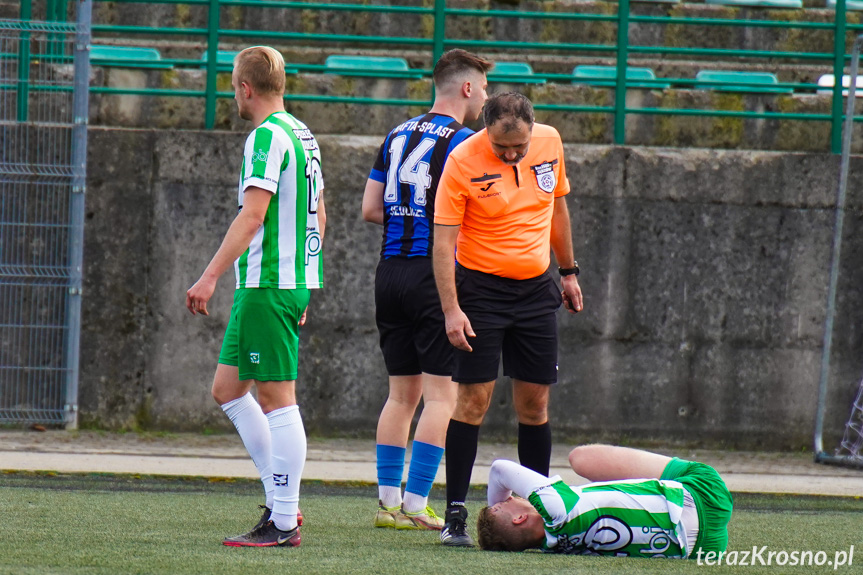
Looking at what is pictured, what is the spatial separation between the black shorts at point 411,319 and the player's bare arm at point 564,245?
55 cm

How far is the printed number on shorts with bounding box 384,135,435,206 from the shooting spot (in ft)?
16.4

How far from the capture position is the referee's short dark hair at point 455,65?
501 centimetres

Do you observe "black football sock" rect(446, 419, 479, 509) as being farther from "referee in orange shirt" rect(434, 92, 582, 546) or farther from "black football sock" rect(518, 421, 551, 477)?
"black football sock" rect(518, 421, 551, 477)

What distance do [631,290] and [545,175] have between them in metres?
4.25

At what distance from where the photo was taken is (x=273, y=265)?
167 inches

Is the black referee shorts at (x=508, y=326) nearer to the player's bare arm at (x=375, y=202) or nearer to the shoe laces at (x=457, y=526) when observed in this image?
the shoe laces at (x=457, y=526)

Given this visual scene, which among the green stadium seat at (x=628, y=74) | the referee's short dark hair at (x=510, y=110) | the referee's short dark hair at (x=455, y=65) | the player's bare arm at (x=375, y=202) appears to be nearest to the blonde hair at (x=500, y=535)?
the referee's short dark hair at (x=510, y=110)

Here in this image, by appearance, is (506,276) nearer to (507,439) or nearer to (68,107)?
(507,439)

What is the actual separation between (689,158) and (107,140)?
4352mm

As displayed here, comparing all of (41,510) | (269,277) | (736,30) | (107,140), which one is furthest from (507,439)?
(736,30)

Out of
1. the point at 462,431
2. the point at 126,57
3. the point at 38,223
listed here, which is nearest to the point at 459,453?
the point at 462,431

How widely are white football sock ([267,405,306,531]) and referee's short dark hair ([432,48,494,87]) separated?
1.67m

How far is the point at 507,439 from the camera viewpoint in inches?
342

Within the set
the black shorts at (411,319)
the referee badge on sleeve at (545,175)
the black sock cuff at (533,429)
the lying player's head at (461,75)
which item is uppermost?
the lying player's head at (461,75)
